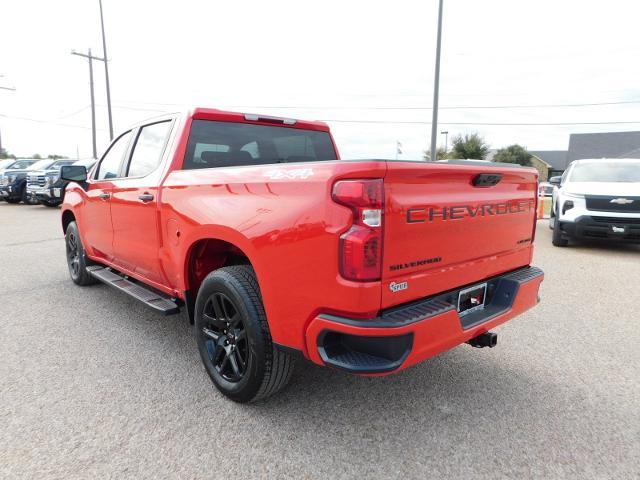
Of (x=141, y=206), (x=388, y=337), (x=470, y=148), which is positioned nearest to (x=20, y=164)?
(x=141, y=206)

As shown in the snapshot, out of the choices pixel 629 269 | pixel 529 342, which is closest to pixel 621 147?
pixel 629 269

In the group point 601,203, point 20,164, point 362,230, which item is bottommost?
point 20,164

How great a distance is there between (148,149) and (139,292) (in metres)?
1.23

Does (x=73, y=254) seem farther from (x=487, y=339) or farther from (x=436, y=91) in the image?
(x=436, y=91)

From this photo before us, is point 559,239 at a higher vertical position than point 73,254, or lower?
lower

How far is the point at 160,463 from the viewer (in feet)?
7.34

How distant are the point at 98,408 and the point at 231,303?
3.39 feet

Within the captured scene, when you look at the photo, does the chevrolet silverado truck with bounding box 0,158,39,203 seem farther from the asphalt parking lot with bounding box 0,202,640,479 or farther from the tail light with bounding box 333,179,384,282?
the tail light with bounding box 333,179,384,282

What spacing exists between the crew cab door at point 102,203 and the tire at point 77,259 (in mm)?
288

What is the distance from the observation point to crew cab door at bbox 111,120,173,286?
3.46 m

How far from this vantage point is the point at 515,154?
60.1 m

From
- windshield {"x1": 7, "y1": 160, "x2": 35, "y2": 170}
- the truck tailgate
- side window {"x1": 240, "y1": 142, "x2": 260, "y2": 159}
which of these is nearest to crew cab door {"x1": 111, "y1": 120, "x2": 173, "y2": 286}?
side window {"x1": 240, "y1": 142, "x2": 260, "y2": 159}

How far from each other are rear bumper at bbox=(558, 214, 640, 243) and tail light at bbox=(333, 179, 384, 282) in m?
7.55

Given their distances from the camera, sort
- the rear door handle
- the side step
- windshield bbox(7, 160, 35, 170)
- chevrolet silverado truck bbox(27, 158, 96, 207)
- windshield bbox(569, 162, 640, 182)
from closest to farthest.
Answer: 1. the side step
2. the rear door handle
3. windshield bbox(569, 162, 640, 182)
4. chevrolet silverado truck bbox(27, 158, 96, 207)
5. windshield bbox(7, 160, 35, 170)
